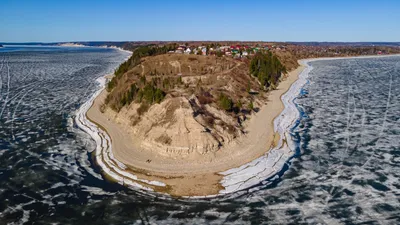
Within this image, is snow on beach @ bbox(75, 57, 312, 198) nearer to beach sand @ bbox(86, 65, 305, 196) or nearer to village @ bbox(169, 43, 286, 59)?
beach sand @ bbox(86, 65, 305, 196)

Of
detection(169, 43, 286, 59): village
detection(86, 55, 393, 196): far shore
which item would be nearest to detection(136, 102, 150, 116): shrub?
detection(86, 55, 393, 196): far shore

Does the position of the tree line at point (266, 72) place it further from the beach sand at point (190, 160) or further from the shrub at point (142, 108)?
the shrub at point (142, 108)

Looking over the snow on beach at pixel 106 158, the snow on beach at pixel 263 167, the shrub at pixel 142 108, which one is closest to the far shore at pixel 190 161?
the snow on beach at pixel 106 158

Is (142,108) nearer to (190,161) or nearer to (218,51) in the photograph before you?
(190,161)

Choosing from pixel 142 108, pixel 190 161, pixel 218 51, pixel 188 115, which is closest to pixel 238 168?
pixel 190 161

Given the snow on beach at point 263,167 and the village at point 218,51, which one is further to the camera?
the village at point 218,51

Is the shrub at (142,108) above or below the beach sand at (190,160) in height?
above

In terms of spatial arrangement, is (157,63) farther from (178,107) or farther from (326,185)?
(326,185)

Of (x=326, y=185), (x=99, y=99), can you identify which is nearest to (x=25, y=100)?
(x=99, y=99)

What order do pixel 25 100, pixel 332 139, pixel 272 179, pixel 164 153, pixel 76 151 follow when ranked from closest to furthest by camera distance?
pixel 272 179
pixel 164 153
pixel 76 151
pixel 332 139
pixel 25 100

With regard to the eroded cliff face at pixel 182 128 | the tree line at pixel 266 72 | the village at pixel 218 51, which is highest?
the village at pixel 218 51
